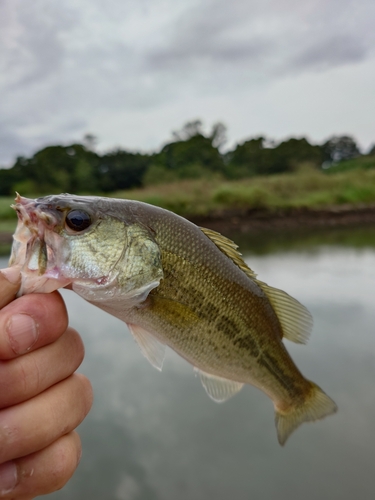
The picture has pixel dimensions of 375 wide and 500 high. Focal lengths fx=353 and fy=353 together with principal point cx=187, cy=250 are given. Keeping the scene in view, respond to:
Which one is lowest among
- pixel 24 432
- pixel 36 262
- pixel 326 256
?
pixel 326 256

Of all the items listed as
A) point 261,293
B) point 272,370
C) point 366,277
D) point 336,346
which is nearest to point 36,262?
point 261,293

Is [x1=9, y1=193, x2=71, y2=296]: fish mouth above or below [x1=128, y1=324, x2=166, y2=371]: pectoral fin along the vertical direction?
above

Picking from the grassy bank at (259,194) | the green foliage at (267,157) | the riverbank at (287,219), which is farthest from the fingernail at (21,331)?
the green foliage at (267,157)

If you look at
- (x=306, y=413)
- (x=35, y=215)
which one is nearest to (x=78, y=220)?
(x=35, y=215)

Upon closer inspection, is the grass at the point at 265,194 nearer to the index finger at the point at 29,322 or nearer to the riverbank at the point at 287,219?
the riverbank at the point at 287,219

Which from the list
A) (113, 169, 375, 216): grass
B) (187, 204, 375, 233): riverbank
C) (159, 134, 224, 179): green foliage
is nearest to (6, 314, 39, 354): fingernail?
(113, 169, 375, 216): grass

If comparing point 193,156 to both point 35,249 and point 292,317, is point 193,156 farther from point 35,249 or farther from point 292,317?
point 35,249

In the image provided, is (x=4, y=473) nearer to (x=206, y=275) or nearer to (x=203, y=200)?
(x=206, y=275)

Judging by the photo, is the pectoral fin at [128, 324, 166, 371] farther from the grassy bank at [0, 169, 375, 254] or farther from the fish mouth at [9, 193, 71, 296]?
the grassy bank at [0, 169, 375, 254]
